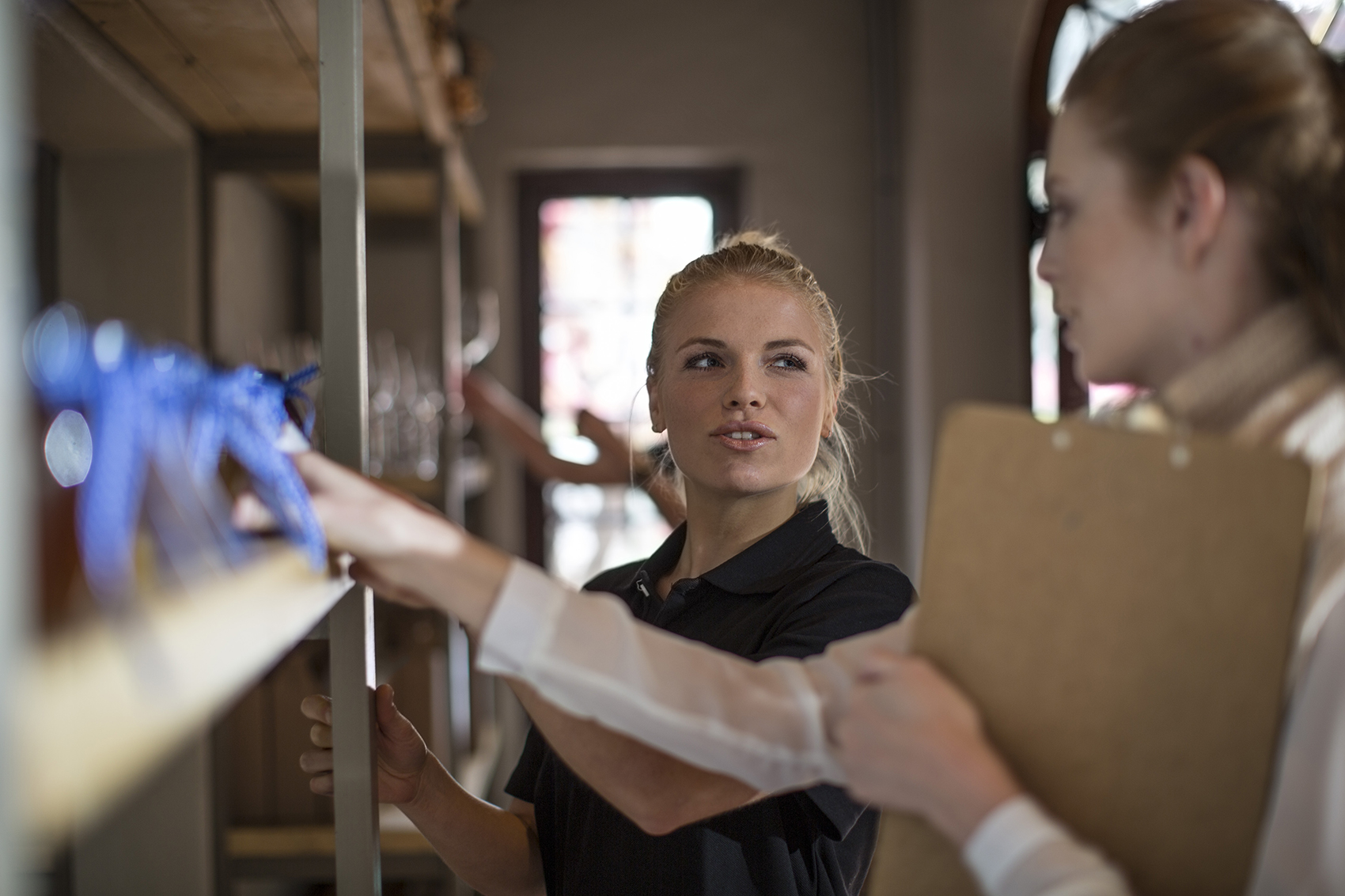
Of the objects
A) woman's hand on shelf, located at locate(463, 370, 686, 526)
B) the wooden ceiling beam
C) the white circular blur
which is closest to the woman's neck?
woman's hand on shelf, located at locate(463, 370, 686, 526)

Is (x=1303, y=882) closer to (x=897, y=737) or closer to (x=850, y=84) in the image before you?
(x=897, y=737)

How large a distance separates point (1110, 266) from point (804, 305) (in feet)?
1.86

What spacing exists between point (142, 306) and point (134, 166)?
205 mm

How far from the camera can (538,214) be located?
10.4 feet

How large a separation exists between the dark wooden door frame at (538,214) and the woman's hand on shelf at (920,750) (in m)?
2.62

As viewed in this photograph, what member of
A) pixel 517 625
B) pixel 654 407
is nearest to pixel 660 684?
pixel 517 625

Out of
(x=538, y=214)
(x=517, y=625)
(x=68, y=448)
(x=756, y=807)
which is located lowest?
(x=756, y=807)

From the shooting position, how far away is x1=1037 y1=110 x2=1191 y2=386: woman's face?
592 millimetres

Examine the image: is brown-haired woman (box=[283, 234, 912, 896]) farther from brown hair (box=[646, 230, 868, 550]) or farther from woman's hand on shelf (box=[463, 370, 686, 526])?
woman's hand on shelf (box=[463, 370, 686, 526])

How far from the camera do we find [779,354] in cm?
112

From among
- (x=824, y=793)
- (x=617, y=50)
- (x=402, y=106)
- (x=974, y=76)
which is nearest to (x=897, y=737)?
(x=824, y=793)

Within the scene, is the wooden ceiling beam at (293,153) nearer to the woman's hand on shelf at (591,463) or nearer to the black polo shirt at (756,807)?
the woman's hand on shelf at (591,463)

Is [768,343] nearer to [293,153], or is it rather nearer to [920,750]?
[920,750]

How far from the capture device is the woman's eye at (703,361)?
1144 mm
